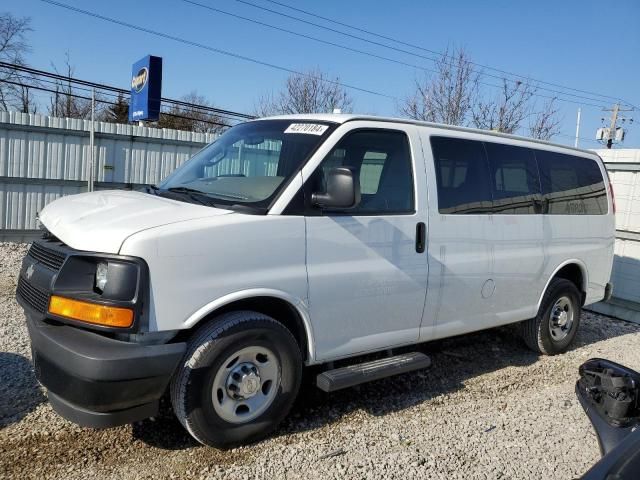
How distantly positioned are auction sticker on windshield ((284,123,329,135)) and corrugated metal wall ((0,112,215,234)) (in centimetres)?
745

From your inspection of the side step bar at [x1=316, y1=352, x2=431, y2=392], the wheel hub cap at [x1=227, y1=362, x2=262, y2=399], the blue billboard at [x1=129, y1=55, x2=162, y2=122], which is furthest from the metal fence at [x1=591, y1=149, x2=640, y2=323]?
the blue billboard at [x1=129, y1=55, x2=162, y2=122]

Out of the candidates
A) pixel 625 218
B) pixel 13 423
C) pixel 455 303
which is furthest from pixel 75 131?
pixel 625 218

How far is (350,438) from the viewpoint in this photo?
373cm

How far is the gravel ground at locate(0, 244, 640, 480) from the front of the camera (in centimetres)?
327

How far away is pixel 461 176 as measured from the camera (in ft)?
15.2

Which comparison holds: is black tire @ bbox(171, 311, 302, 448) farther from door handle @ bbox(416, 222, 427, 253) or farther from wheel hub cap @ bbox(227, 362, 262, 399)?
door handle @ bbox(416, 222, 427, 253)

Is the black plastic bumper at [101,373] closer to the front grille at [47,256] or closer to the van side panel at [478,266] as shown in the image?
the front grille at [47,256]

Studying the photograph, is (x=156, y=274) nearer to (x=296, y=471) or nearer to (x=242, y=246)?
(x=242, y=246)

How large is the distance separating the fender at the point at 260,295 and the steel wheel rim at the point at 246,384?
287 mm

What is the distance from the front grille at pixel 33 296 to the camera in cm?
317

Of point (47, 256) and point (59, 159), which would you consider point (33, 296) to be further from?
point (59, 159)

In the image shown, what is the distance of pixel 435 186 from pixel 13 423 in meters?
3.42

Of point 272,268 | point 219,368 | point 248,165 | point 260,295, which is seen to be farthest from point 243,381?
point 248,165

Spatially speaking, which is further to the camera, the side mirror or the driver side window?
the driver side window
